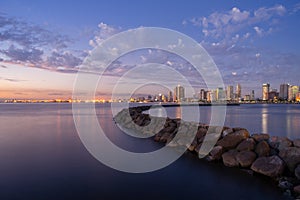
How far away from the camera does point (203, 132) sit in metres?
10.7

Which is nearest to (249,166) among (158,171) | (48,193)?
(158,171)

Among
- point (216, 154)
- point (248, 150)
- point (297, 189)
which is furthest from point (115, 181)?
point (297, 189)

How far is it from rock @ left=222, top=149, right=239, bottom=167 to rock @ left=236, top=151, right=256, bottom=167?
5.0 inches

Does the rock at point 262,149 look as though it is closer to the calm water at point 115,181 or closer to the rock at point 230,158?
the rock at point 230,158

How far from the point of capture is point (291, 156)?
22.7 ft

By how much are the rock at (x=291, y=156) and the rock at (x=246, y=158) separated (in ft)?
2.62

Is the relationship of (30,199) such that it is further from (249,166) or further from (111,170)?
(249,166)

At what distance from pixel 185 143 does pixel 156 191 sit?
4723 millimetres

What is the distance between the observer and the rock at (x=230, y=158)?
25.2ft

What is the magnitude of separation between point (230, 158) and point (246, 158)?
519mm

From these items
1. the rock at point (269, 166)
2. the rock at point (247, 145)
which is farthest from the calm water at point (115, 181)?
the rock at point (247, 145)

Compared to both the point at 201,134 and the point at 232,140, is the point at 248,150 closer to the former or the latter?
the point at 232,140

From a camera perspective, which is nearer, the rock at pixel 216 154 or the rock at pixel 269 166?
the rock at pixel 269 166

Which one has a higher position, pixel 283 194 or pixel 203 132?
pixel 203 132
